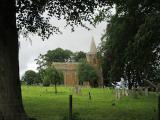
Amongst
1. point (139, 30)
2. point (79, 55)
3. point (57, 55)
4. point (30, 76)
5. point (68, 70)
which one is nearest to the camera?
point (139, 30)

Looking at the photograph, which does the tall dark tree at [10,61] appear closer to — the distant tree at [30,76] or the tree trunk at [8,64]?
the tree trunk at [8,64]

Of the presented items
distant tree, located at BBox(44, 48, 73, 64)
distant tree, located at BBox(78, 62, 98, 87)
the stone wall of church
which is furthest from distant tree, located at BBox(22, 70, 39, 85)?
distant tree, located at BBox(78, 62, 98, 87)

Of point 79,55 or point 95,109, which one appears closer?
point 95,109

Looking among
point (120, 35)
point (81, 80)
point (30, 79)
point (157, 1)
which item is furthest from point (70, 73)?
point (157, 1)

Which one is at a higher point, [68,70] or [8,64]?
[68,70]

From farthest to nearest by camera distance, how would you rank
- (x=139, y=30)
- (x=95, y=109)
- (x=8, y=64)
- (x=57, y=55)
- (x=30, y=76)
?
(x=57, y=55) → (x=30, y=76) → (x=139, y=30) → (x=95, y=109) → (x=8, y=64)

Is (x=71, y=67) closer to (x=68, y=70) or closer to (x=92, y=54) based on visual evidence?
(x=68, y=70)

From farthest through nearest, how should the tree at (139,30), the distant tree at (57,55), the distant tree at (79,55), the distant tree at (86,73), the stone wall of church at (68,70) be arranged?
the distant tree at (79,55), the distant tree at (57,55), the stone wall of church at (68,70), the distant tree at (86,73), the tree at (139,30)

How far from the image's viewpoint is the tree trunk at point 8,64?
58.4ft

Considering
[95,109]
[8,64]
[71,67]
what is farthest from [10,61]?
[71,67]

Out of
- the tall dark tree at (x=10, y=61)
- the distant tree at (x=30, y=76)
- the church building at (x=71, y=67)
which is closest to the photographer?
the tall dark tree at (x=10, y=61)

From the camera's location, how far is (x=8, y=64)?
709 inches

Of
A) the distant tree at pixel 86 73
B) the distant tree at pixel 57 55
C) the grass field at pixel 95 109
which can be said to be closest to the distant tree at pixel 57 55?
the distant tree at pixel 57 55

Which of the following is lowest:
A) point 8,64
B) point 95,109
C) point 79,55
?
point 95,109
